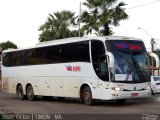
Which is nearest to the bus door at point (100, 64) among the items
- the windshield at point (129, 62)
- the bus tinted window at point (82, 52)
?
the windshield at point (129, 62)

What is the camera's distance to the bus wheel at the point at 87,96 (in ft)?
72.0

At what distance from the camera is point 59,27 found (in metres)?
57.6

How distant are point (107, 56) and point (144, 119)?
6.08m

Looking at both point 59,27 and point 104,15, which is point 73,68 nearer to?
point 104,15

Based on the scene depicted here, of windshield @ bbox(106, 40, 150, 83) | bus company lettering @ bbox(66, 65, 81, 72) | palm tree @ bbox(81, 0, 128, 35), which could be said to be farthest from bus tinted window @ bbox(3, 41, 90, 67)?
palm tree @ bbox(81, 0, 128, 35)

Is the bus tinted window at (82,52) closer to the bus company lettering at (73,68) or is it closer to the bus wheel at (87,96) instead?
the bus company lettering at (73,68)

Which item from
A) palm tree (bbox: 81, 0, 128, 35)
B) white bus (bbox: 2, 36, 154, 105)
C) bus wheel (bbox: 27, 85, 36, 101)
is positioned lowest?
bus wheel (bbox: 27, 85, 36, 101)

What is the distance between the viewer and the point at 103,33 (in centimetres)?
4725

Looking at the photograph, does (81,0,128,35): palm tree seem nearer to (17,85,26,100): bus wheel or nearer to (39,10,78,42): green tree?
(39,10,78,42): green tree

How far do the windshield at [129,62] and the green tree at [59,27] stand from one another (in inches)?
1352

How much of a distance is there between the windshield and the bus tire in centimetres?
177

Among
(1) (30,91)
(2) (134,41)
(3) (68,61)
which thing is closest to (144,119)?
(2) (134,41)

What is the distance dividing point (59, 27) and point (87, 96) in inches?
1416

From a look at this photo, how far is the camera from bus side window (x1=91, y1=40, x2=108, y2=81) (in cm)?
2129
